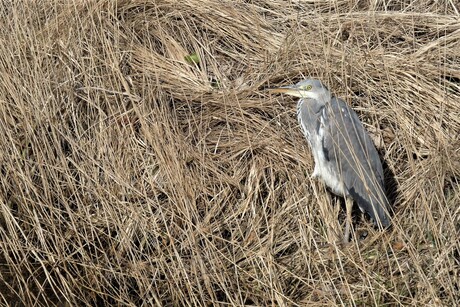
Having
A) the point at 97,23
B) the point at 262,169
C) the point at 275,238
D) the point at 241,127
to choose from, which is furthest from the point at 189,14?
the point at 275,238

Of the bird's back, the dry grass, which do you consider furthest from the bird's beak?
the bird's back

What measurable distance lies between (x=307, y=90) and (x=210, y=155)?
600 millimetres

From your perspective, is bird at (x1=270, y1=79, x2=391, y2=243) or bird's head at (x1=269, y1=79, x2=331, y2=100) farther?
bird's head at (x1=269, y1=79, x2=331, y2=100)

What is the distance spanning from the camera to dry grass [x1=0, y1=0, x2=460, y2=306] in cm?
322

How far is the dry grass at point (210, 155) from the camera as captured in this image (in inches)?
127

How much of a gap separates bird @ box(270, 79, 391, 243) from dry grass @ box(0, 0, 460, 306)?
0.09 m

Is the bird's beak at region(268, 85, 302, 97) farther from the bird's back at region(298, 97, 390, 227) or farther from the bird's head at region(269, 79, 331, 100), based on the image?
the bird's back at region(298, 97, 390, 227)

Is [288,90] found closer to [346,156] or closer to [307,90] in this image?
[307,90]

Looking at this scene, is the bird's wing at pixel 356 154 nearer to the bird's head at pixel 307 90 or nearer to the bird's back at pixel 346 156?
the bird's back at pixel 346 156

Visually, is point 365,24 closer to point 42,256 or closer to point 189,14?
point 189,14

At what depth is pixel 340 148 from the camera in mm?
3830

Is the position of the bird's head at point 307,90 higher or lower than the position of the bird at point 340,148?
higher

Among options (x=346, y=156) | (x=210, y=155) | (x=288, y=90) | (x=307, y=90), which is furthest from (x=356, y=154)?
(x=210, y=155)

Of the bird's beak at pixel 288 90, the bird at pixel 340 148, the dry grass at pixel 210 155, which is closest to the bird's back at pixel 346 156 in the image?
the bird at pixel 340 148
